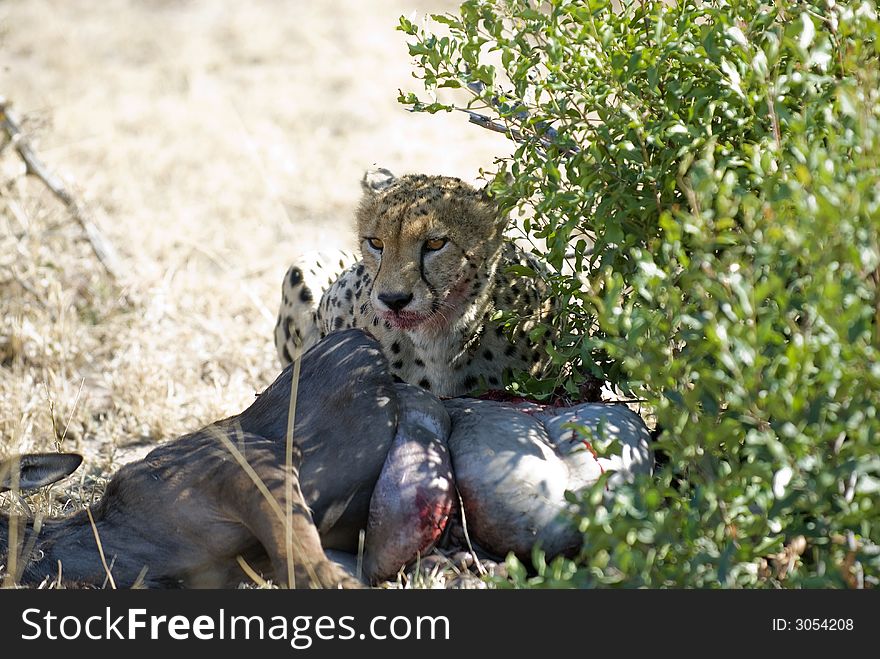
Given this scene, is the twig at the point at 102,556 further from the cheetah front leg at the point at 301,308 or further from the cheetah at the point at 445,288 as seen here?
the cheetah front leg at the point at 301,308

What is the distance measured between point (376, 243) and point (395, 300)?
13.7 inches

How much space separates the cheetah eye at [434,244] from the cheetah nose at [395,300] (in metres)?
0.21

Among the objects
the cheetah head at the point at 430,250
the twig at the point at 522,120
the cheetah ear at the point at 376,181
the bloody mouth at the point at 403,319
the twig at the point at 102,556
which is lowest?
the twig at the point at 102,556

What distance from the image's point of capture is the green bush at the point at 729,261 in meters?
2.43

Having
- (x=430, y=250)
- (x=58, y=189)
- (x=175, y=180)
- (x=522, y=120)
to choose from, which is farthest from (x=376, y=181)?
(x=175, y=180)

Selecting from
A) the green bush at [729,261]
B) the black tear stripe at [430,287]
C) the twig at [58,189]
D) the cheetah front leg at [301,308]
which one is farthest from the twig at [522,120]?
the twig at [58,189]

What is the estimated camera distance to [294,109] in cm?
938

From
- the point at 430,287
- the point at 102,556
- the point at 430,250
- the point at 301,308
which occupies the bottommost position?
the point at 102,556

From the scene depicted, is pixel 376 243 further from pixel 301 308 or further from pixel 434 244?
pixel 301 308

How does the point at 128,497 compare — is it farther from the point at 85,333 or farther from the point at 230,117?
the point at 230,117

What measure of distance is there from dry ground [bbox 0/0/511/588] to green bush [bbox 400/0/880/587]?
1.04 meters

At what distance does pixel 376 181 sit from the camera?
177 inches

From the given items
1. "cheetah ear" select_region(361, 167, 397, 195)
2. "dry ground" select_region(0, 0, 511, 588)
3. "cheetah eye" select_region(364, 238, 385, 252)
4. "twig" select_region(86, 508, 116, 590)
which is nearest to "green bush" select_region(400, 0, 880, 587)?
"cheetah eye" select_region(364, 238, 385, 252)

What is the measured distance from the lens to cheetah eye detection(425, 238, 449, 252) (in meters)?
3.94
